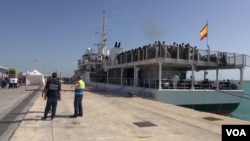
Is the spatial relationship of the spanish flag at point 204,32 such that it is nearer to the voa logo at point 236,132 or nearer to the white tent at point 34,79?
the voa logo at point 236,132

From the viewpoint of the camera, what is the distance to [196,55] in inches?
1019

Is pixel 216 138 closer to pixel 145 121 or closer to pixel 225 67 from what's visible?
pixel 145 121

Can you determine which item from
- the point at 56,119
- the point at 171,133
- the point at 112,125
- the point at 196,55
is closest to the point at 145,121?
the point at 112,125

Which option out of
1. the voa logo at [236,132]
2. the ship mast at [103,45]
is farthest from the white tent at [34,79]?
the voa logo at [236,132]

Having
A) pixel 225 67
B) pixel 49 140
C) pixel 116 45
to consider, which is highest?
pixel 116 45

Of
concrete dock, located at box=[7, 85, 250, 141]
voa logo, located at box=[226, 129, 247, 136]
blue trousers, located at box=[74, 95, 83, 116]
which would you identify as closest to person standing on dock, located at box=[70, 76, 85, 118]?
blue trousers, located at box=[74, 95, 83, 116]

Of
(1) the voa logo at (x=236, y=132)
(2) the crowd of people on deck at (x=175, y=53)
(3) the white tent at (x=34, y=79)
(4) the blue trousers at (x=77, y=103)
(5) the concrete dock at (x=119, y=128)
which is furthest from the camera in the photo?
(3) the white tent at (x=34, y=79)

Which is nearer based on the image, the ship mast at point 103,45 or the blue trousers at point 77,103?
the blue trousers at point 77,103

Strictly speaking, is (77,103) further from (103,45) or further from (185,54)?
(103,45)

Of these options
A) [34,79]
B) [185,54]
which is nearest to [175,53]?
[185,54]

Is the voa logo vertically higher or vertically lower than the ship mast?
lower

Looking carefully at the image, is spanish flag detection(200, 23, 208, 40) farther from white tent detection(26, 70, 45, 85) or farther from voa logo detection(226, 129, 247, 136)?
white tent detection(26, 70, 45, 85)

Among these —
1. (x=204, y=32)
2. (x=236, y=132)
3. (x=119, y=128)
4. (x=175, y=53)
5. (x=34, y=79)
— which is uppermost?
(x=204, y=32)

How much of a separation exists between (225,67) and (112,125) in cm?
1918
